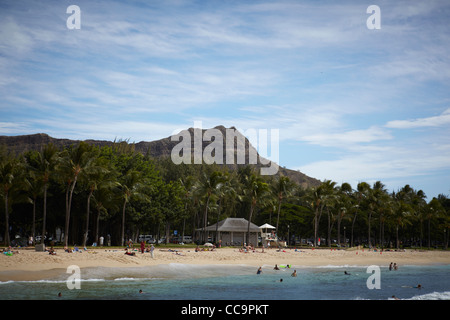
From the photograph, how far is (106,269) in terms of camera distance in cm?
3344

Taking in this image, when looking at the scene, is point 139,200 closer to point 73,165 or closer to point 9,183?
point 73,165

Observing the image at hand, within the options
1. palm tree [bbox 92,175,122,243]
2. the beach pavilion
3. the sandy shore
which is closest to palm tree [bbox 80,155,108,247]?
palm tree [bbox 92,175,122,243]

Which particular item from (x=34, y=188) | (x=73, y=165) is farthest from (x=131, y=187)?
(x=34, y=188)

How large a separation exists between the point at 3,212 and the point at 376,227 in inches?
2762

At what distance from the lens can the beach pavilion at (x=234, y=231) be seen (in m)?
66.6

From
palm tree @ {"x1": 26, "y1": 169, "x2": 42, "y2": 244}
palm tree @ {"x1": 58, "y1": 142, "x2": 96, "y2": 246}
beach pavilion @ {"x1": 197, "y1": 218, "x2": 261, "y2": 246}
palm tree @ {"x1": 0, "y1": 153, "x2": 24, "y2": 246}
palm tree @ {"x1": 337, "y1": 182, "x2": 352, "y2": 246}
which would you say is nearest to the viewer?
palm tree @ {"x1": 0, "y1": 153, "x2": 24, "y2": 246}

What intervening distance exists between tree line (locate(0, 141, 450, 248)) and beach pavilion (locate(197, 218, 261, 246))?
250 cm

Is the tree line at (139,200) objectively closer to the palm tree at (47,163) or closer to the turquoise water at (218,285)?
the palm tree at (47,163)

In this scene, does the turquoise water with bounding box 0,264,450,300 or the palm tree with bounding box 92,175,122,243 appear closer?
the turquoise water with bounding box 0,264,450,300

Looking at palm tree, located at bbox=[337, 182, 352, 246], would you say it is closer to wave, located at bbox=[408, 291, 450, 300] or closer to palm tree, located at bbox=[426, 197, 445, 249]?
palm tree, located at bbox=[426, 197, 445, 249]

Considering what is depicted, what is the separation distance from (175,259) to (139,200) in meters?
16.4

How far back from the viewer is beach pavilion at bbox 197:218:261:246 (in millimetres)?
66562

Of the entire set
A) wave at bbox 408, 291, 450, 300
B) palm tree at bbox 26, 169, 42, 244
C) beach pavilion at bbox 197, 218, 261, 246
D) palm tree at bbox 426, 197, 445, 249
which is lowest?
wave at bbox 408, 291, 450, 300

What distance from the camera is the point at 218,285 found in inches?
1238
